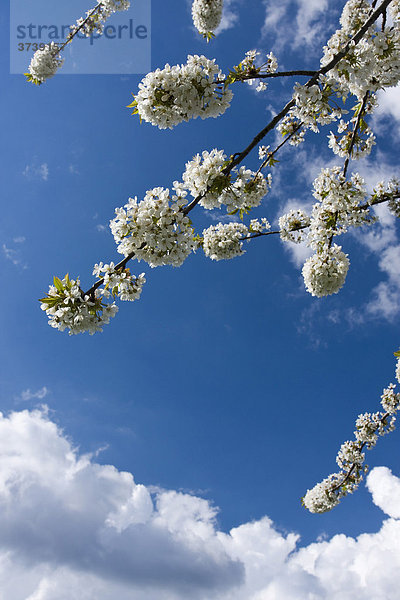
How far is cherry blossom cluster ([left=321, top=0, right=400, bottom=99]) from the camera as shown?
4.78m

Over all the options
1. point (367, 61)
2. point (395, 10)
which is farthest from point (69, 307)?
point (395, 10)

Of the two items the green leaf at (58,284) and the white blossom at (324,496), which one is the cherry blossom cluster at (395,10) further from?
the white blossom at (324,496)

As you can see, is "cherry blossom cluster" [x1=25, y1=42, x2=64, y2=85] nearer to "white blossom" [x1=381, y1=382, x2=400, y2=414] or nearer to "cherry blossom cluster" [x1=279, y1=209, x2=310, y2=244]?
"cherry blossom cluster" [x1=279, y1=209, x2=310, y2=244]

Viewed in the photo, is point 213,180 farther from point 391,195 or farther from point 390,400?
point 390,400

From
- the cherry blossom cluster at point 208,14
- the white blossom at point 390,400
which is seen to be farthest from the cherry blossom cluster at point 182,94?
the white blossom at point 390,400

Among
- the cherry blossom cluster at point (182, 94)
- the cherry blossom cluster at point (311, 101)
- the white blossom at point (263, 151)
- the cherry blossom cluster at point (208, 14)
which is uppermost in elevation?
the cherry blossom cluster at point (208, 14)

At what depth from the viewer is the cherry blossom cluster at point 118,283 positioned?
4.74 metres

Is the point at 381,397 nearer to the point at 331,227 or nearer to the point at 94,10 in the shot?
the point at 331,227

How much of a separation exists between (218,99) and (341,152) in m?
3.34

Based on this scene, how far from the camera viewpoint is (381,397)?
12.6 meters

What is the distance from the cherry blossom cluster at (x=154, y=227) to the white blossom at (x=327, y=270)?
3571 millimetres

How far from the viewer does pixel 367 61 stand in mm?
4766

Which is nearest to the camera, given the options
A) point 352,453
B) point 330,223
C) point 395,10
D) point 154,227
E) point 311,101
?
point 154,227

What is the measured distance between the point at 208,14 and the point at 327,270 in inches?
233
